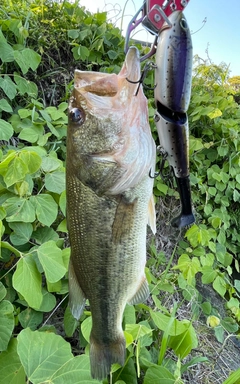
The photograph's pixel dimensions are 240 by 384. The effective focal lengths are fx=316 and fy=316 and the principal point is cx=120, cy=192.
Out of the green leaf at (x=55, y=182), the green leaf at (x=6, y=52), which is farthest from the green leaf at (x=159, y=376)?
the green leaf at (x=6, y=52)

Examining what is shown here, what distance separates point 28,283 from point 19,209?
1.07ft

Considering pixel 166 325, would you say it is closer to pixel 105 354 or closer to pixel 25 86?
pixel 105 354

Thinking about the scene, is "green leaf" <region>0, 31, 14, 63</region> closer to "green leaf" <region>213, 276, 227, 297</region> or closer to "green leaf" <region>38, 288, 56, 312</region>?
"green leaf" <region>38, 288, 56, 312</region>

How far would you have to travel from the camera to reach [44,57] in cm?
224

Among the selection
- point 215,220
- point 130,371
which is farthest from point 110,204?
point 215,220

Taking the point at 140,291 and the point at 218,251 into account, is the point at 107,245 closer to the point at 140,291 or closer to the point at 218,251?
the point at 140,291

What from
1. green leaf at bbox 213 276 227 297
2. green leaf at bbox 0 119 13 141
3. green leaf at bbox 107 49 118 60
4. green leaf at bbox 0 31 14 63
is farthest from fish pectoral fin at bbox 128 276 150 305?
green leaf at bbox 107 49 118 60

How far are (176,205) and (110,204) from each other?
6.27ft

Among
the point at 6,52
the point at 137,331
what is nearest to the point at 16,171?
the point at 137,331

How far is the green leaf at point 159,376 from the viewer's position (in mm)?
1152

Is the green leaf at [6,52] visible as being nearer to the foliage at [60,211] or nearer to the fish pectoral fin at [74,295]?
the foliage at [60,211]

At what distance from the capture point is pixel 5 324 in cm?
118

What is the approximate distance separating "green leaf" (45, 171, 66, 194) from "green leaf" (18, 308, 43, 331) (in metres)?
0.55

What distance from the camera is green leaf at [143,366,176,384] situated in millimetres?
1152
